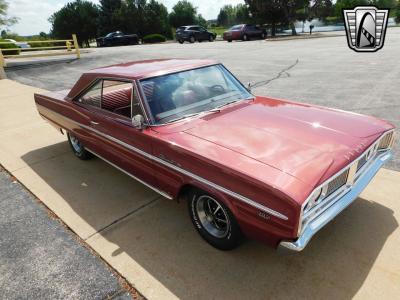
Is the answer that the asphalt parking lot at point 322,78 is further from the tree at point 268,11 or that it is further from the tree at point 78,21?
the tree at point 78,21

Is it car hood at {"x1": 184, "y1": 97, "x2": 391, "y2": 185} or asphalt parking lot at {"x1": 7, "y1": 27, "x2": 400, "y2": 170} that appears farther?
asphalt parking lot at {"x1": 7, "y1": 27, "x2": 400, "y2": 170}

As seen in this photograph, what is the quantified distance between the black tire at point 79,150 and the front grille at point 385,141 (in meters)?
4.09

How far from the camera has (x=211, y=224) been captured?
320cm

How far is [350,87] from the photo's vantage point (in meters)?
8.57

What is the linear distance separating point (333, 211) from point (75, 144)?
4.20 metres

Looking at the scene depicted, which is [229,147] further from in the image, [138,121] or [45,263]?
[45,263]

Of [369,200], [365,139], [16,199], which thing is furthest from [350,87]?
[16,199]

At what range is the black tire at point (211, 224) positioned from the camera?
2.93m

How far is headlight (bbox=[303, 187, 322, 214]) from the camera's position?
7.71 feet

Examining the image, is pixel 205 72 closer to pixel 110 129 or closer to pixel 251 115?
pixel 251 115

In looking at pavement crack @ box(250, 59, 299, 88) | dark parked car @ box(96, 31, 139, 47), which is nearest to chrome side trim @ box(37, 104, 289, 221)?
pavement crack @ box(250, 59, 299, 88)

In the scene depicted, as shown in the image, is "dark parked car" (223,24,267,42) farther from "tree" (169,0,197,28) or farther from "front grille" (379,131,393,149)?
"tree" (169,0,197,28)

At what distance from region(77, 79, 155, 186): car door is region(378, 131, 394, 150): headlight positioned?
2.33m

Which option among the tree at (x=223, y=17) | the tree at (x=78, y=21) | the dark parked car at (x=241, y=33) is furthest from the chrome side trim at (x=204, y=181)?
the tree at (x=223, y=17)
